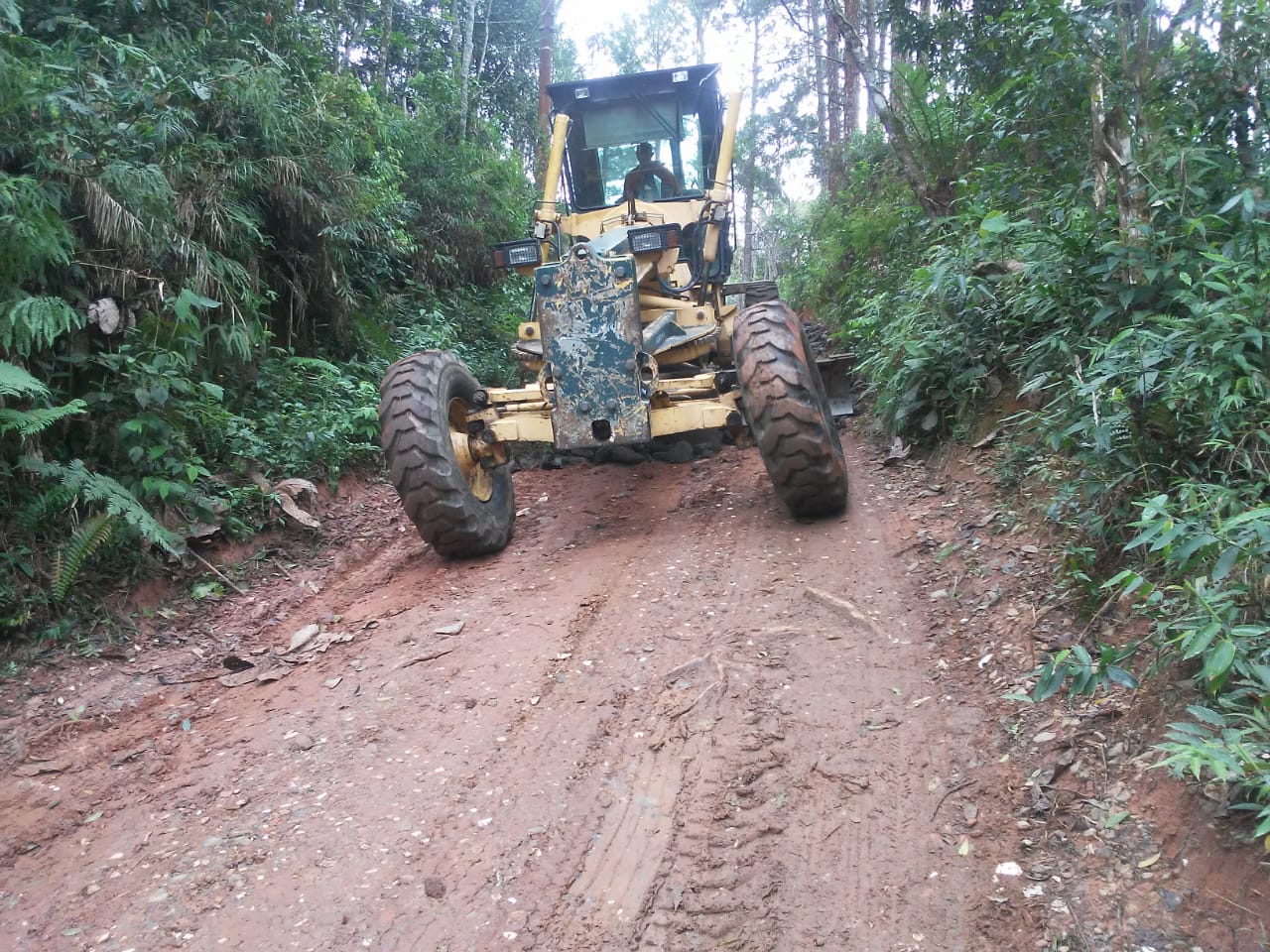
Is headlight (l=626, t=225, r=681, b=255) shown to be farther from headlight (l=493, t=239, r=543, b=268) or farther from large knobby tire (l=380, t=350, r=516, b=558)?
large knobby tire (l=380, t=350, r=516, b=558)

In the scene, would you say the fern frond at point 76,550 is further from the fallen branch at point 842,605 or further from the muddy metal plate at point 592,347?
the fallen branch at point 842,605

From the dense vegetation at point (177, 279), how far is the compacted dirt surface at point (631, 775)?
0.94 m

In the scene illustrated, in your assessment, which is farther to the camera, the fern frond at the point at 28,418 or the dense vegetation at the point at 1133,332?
the fern frond at the point at 28,418

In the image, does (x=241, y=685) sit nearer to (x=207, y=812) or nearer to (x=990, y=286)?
(x=207, y=812)

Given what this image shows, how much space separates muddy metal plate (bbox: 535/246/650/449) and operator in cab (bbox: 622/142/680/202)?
265 cm

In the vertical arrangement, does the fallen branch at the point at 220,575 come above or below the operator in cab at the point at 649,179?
below

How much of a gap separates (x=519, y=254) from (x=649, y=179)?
233 centimetres

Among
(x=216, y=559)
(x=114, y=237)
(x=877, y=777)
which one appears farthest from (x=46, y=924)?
Answer: (x=114, y=237)

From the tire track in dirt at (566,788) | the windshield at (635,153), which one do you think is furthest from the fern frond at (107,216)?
the windshield at (635,153)

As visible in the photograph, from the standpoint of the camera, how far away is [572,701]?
3650 millimetres

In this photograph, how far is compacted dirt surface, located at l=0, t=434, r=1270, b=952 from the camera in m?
2.41

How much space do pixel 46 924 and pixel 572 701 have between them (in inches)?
75.7

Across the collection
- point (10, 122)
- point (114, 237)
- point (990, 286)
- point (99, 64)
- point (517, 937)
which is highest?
point (99, 64)

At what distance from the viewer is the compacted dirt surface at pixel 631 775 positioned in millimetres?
2410
